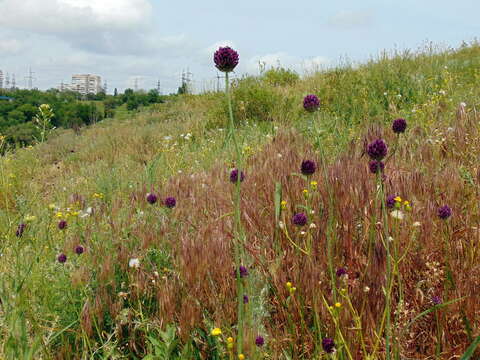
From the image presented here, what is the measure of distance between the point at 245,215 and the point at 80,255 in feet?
3.16

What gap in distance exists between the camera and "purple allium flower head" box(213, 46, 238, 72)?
4.58 ft

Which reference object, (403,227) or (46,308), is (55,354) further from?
(403,227)

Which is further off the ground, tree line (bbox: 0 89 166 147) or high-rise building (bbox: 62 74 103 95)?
high-rise building (bbox: 62 74 103 95)

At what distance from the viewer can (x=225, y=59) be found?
1.41 m

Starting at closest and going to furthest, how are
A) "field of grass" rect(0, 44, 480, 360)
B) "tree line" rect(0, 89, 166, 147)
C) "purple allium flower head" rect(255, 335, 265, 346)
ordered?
"purple allium flower head" rect(255, 335, 265, 346)
"field of grass" rect(0, 44, 480, 360)
"tree line" rect(0, 89, 166, 147)

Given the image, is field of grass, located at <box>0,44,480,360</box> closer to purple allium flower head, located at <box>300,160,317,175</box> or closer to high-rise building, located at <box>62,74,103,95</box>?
purple allium flower head, located at <box>300,160,317,175</box>

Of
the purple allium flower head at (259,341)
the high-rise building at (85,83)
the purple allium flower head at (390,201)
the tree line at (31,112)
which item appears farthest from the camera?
the high-rise building at (85,83)

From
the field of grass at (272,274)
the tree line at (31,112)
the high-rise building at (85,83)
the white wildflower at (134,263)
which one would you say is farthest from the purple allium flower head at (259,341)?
the high-rise building at (85,83)

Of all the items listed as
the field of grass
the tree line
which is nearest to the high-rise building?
the tree line

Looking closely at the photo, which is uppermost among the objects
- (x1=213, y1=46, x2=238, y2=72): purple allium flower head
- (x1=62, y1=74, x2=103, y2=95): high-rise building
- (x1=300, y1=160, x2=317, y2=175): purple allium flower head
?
(x1=62, y1=74, x2=103, y2=95): high-rise building

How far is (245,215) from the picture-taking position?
2.47 meters

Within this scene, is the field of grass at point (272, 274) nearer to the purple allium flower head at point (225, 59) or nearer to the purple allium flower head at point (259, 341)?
the purple allium flower head at point (259, 341)

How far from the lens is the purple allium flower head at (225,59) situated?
1.40 meters

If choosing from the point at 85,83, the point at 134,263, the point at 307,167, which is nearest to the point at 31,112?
the point at 134,263
